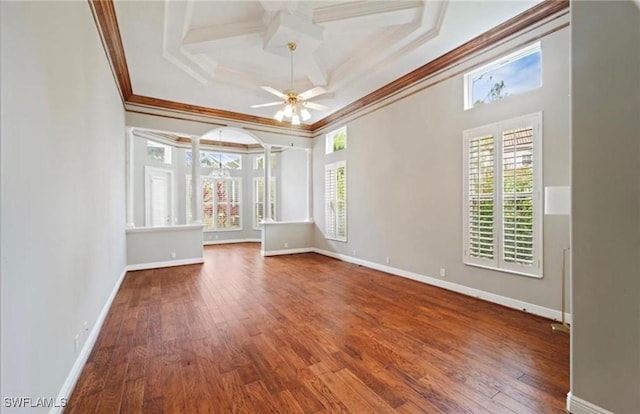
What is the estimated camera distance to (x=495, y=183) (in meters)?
3.58

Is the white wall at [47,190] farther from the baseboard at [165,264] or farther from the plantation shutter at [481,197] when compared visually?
the plantation shutter at [481,197]

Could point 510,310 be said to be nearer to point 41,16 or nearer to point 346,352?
point 346,352

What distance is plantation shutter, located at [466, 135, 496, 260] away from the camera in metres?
3.62

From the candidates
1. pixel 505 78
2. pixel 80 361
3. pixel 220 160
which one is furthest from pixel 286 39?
pixel 220 160

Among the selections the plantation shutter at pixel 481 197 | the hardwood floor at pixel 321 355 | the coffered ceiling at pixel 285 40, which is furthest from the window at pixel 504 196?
the coffered ceiling at pixel 285 40

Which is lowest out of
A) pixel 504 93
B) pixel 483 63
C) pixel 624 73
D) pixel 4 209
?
pixel 4 209

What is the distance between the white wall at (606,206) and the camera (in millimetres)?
1514

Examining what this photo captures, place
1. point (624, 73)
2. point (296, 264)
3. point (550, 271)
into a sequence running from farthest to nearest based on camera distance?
point (296, 264), point (550, 271), point (624, 73)

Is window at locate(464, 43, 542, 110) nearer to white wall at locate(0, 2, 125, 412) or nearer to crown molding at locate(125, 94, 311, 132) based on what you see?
white wall at locate(0, 2, 125, 412)

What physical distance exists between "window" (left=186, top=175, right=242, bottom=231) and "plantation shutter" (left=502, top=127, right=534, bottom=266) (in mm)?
8351

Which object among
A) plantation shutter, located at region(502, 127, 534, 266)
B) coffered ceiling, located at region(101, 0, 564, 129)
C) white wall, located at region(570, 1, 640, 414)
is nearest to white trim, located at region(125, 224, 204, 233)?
coffered ceiling, located at region(101, 0, 564, 129)

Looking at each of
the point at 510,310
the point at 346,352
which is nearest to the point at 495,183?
the point at 510,310

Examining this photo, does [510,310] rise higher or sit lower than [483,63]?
lower

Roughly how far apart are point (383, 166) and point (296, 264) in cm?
271
